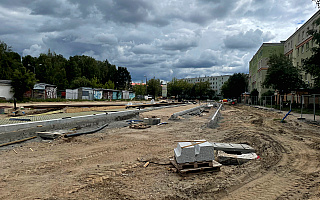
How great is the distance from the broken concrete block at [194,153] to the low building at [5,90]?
35328 mm

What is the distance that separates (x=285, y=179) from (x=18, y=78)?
35.6 meters

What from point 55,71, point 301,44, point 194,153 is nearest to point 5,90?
point 55,71

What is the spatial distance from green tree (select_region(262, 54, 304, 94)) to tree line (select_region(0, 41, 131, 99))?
35900 mm

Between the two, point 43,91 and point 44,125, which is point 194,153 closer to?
point 44,125

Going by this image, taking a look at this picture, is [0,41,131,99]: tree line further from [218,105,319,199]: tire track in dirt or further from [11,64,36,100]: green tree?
[218,105,319,199]: tire track in dirt

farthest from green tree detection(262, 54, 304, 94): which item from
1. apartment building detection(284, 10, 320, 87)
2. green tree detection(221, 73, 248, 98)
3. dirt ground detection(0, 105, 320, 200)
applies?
green tree detection(221, 73, 248, 98)

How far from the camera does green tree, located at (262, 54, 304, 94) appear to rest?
30750mm

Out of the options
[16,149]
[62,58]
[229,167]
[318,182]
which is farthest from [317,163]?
[62,58]

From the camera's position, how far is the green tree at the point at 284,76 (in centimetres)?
3075

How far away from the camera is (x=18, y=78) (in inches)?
1233

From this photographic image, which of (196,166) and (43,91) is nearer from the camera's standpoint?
(196,166)

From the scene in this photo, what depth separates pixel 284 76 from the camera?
101 feet

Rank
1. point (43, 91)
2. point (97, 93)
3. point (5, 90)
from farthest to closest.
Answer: point (97, 93), point (43, 91), point (5, 90)

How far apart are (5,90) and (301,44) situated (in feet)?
170
